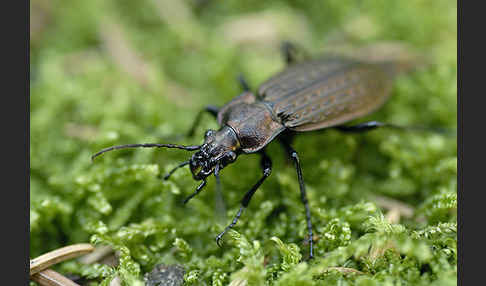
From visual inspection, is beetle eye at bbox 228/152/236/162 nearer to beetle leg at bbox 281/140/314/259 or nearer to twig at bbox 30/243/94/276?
beetle leg at bbox 281/140/314/259

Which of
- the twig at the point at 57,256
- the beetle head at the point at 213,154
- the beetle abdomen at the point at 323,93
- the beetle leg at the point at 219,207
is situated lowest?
the twig at the point at 57,256

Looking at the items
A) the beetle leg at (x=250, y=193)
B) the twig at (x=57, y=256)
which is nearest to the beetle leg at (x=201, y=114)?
the beetle leg at (x=250, y=193)

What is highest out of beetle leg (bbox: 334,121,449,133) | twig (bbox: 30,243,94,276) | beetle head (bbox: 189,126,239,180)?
beetle leg (bbox: 334,121,449,133)

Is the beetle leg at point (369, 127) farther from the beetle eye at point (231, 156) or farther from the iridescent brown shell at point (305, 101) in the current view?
the beetle eye at point (231, 156)

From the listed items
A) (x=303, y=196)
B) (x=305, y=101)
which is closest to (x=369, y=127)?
(x=305, y=101)

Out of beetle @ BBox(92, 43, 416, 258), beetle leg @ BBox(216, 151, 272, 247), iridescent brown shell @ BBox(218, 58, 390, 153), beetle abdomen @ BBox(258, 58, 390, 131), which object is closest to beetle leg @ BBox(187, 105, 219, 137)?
beetle @ BBox(92, 43, 416, 258)

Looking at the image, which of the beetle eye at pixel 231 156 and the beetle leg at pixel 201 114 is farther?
the beetle leg at pixel 201 114
